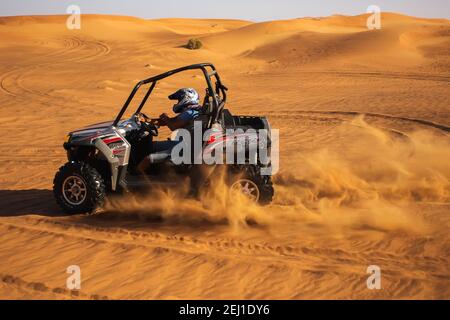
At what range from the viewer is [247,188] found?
605cm

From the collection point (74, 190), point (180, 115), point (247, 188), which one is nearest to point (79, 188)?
point (74, 190)

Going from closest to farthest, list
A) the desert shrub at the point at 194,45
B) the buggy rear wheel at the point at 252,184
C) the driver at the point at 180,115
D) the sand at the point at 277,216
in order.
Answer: the sand at the point at 277,216
the buggy rear wheel at the point at 252,184
the driver at the point at 180,115
the desert shrub at the point at 194,45

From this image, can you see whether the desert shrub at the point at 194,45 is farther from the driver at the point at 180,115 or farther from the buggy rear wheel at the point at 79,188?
the buggy rear wheel at the point at 79,188

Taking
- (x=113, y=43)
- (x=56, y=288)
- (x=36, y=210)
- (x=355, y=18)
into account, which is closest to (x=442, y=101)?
(x=36, y=210)

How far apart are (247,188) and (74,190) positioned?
202cm

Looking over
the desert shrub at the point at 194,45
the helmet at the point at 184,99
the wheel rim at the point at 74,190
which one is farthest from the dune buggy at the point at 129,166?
the desert shrub at the point at 194,45

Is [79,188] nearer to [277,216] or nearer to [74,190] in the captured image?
[74,190]

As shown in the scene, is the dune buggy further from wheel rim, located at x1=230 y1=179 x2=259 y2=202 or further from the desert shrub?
the desert shrub

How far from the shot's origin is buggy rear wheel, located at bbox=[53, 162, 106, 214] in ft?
20.3

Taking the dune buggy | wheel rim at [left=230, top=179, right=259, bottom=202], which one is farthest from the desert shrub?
wheel rim at [left=230, top=179, right=259, bottom=202]

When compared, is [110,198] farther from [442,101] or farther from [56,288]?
[442,101]

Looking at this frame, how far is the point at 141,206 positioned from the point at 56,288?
1.98 meters

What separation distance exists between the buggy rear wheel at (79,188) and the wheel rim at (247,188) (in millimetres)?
1544

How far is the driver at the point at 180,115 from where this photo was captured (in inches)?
242
